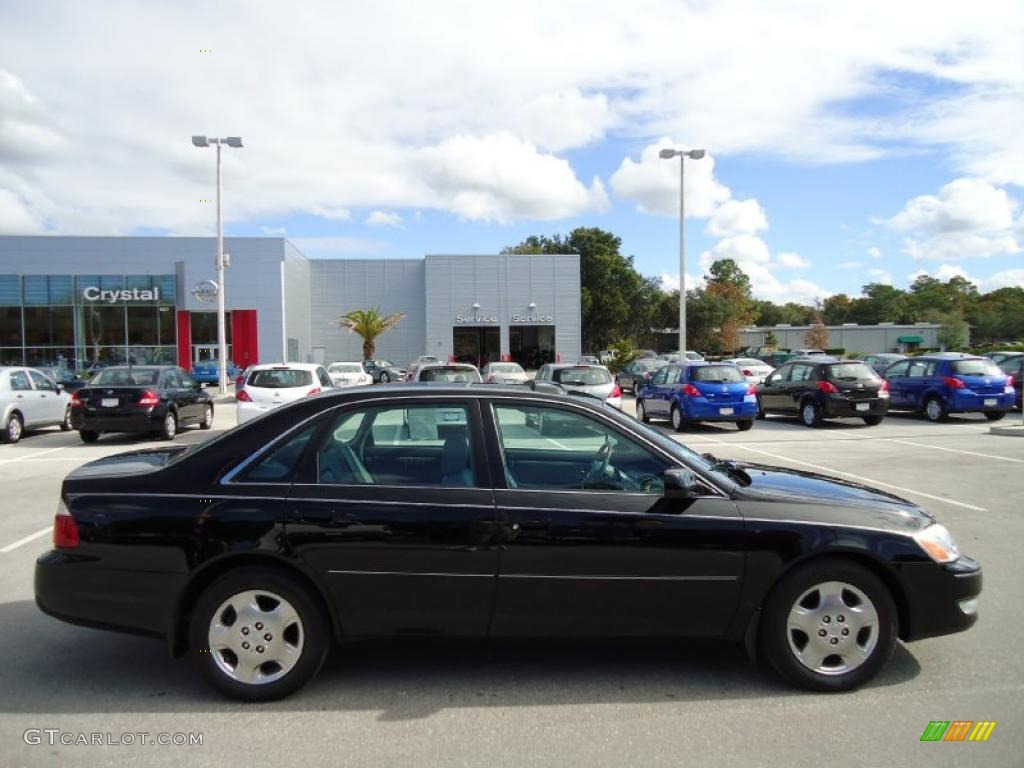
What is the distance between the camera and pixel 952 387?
1798 centimetres

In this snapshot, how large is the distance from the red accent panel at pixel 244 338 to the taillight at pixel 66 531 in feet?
131

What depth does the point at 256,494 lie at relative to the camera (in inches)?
154

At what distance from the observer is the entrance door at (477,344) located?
5366 centimetres

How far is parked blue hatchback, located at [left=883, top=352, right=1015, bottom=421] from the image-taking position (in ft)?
58.4

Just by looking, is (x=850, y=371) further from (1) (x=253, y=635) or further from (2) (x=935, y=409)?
(1) (x=253, y=635)

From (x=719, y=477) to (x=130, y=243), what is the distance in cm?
4313

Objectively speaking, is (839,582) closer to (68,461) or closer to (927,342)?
(68,461)

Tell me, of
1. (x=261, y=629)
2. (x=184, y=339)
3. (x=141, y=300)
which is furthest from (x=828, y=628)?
(x=141, y=300)

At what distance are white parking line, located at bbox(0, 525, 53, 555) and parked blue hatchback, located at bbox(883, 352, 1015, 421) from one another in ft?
59.4

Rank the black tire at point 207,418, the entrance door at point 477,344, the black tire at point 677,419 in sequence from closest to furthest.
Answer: the black tire at point 677,419, the black tire at point 207,418, the entrance door at point 477,344

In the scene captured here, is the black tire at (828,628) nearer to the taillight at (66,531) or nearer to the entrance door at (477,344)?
the taillight at (66,531)

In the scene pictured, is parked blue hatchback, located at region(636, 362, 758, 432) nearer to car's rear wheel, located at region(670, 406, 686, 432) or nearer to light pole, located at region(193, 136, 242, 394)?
car's rear wheel, located at region(670, 406, 686, 432)

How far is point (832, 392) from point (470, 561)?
15.0 m

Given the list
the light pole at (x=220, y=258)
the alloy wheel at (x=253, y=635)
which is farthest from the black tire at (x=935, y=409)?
the light pole at (x=220, y=258)
